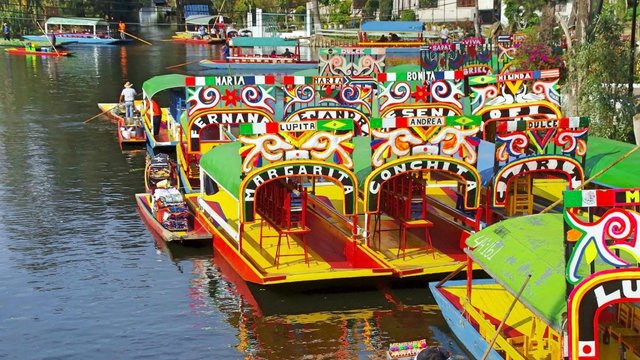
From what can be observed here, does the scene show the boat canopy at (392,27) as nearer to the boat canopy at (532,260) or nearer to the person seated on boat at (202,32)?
the person seated on boat at (202,32)

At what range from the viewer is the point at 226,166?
24172 millimetres

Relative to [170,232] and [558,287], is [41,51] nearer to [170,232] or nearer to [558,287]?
[170,232]

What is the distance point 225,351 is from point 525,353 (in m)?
6.73

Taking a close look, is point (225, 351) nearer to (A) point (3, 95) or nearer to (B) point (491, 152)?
(B) point (491, 152)

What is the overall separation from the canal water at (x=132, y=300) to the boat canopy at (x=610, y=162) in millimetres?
6039

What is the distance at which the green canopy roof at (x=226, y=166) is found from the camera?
75.2 ft

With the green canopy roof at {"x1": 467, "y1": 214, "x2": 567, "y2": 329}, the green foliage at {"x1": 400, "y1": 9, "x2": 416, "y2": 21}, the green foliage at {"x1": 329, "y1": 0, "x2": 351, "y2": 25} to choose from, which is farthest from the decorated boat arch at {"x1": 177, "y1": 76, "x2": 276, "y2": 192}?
the green foliage at {"x1": 329, "y1": 0, "x2": 351, "y2": 25}

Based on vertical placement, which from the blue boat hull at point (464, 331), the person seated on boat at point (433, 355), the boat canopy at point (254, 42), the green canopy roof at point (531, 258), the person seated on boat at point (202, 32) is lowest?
the blue boat hull at point (464, 331)

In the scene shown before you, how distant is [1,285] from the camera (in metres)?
23.8

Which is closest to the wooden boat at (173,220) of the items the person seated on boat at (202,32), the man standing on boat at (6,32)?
the man standing on boat at (6,32)

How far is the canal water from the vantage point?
20016mm

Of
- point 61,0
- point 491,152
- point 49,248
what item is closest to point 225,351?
point 49,248

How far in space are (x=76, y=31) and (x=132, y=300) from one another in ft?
284

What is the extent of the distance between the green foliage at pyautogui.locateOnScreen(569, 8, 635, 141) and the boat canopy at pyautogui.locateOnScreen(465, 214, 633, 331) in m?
16.7
